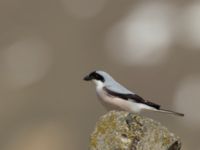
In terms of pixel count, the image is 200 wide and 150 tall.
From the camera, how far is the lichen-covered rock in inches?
232

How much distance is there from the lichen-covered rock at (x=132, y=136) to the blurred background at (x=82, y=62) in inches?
1558

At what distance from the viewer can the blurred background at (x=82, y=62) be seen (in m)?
56.2

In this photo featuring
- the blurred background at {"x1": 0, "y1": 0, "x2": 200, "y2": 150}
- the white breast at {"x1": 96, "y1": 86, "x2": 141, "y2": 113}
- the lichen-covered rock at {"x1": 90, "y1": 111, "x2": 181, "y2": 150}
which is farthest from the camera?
the blurred background at {"x1": 0, "y1": 0, "x2": 200, "y2": 150}

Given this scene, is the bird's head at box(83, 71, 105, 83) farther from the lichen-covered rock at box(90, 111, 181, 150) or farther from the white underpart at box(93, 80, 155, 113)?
the lichen-covered rock at box(90, 111, 181, 150)

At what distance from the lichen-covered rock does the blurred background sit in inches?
1558

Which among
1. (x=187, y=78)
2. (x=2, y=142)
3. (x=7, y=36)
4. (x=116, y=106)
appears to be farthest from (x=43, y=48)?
(x=116, y=106)

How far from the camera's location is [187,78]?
6475cm

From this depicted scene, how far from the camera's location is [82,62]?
228 feet

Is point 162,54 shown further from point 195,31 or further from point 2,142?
point 2,142

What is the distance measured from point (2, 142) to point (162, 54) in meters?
20.3

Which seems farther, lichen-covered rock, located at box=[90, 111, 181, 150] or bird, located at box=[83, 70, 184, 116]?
bird, located at box=[83, 70, 184, 116]

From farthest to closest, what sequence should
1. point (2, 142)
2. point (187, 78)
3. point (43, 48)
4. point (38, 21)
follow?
point (38, 21), point (43, 48), point (187, 78), point (2, 142)

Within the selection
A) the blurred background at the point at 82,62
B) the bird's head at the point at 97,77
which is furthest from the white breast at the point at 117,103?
the blurred background at the point at 82,62

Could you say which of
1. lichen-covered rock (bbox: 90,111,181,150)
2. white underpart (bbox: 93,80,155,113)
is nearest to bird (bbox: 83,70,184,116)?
white underpart (bbox: 93,80,155,113)
